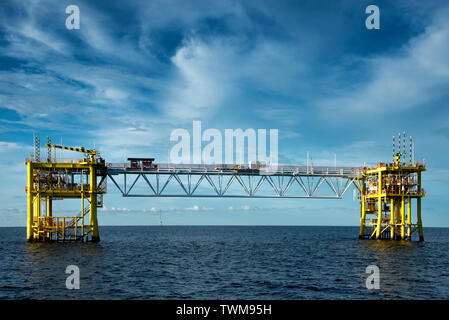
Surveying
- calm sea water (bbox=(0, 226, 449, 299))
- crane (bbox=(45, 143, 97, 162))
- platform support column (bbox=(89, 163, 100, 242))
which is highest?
crane (bbox=(45, 143, 97, 162))

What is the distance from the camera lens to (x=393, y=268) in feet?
131

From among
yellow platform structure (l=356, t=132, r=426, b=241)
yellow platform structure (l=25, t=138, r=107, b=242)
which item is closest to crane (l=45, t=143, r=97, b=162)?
yellow platform structure (l=25, t=138, r=107, b=242)

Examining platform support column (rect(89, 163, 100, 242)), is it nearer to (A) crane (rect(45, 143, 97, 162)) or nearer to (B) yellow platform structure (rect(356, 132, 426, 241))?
(A) crane (rect(45, 143, 97, 162))

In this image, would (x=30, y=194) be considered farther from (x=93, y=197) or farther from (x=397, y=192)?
(x=397, y=192)

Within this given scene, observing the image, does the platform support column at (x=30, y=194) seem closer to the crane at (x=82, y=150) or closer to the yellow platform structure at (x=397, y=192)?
the crane at (x=82, y=150)

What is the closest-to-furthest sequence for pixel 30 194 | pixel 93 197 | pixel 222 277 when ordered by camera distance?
pixel 222 277 → pixel 30 194 → pixel 93 197

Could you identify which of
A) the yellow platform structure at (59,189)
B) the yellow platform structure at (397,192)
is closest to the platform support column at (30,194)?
the yellow platform structure at (59,189)

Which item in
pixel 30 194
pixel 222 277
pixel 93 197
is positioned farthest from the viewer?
pixel 93 197

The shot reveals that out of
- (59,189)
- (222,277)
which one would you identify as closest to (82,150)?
(59,189)

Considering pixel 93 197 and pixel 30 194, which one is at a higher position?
pixel 30 194

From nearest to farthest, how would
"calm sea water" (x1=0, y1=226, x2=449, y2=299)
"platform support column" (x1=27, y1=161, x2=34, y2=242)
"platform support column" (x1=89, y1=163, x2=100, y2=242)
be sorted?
1. "calm sea water" (x1=0, y1=226, x2=449, y2=299)
2. "platform support column" (x1=27, y1=161, x2=34, y2=242)
3. "platform support column" (x1=89, y1=163, x2=100, y2=242)

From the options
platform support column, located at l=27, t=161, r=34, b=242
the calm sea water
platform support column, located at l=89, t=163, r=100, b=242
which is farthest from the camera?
platform support column, located at l=89, t=163, r=100, b=242
